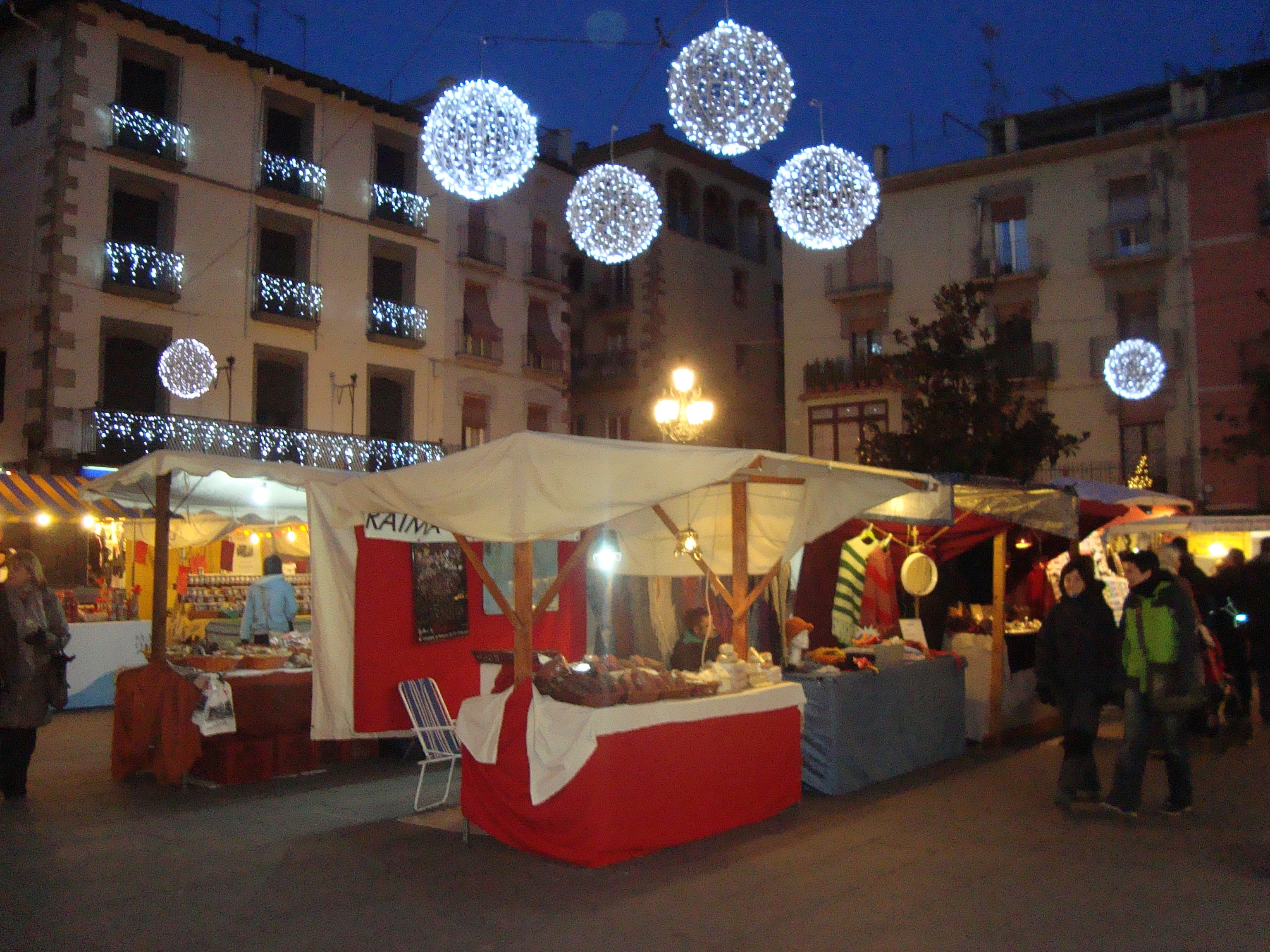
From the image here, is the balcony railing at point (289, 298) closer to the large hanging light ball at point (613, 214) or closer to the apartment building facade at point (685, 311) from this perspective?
the apartment building facade at point (685, 311)

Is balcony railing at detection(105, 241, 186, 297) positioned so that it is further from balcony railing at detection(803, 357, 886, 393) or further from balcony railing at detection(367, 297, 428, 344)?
balcony railing at detection(803, 357, 886, 393)

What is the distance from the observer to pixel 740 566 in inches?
285

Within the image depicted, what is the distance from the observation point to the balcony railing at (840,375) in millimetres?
23906

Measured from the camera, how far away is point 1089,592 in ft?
22.9

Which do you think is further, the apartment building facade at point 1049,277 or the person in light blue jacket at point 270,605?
the apartment building facade at point 1049,277

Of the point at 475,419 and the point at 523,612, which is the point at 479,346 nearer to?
the point at 475,419

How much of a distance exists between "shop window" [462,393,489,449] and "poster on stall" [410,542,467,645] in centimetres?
1392

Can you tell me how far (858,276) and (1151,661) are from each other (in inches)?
755

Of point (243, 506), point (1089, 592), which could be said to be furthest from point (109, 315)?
point (1089, 592)

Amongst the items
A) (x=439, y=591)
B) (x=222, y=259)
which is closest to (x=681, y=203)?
(x=222, y=259)

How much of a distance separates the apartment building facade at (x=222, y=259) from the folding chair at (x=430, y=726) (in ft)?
36.7

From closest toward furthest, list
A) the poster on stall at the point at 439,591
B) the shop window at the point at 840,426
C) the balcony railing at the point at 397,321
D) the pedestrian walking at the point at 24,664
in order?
the pedestrian walking at the point at 24,664
the poster on stall at the point at 439,591
the balcony railing at the point at 397,321
the shop window at the point at 840,426

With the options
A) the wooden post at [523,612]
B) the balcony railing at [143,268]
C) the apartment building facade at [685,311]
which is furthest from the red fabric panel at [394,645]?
the apartment building facade at [685,311]

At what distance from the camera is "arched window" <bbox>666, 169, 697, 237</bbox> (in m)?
26.9
